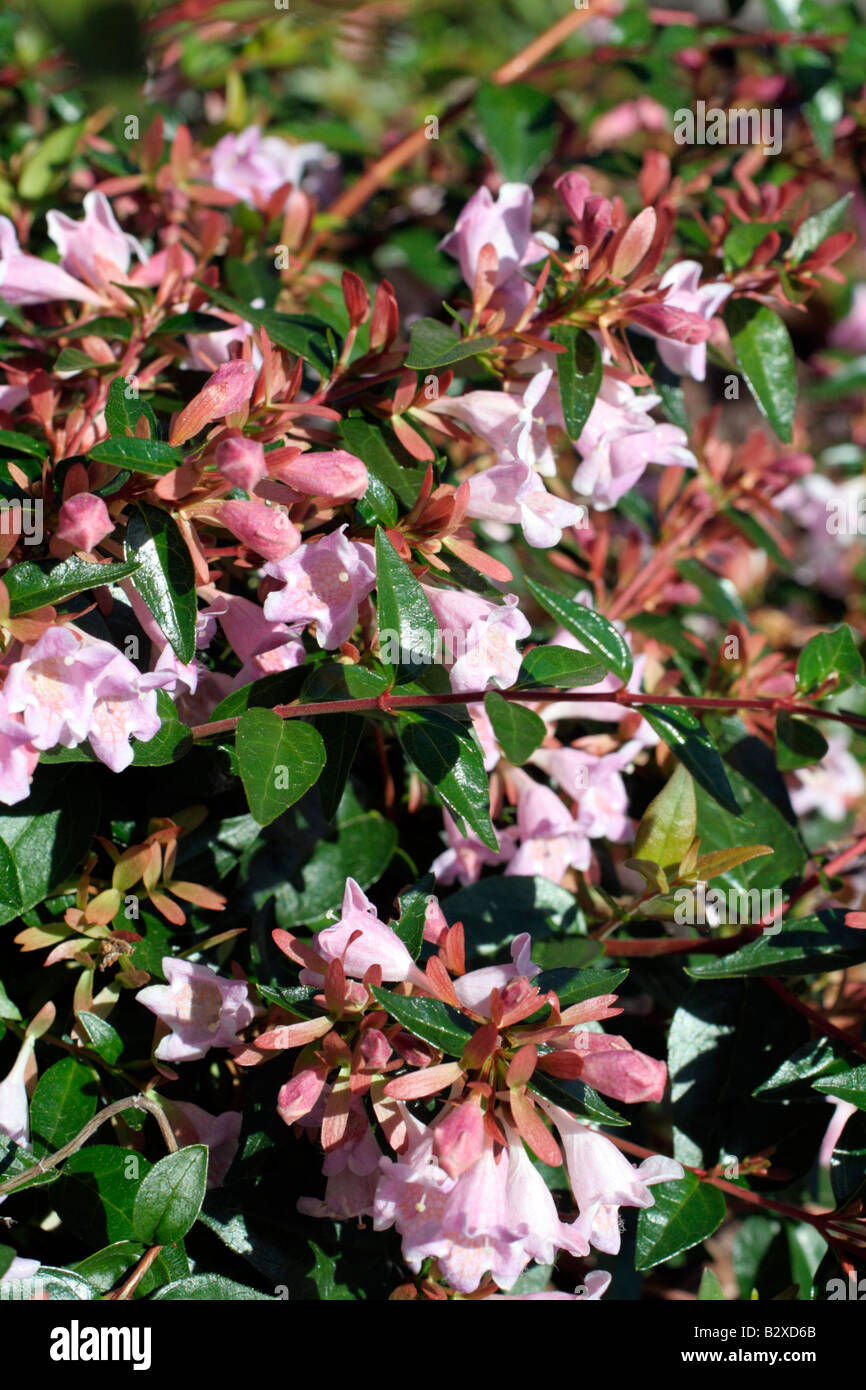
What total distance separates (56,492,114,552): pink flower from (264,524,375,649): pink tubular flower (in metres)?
0.14

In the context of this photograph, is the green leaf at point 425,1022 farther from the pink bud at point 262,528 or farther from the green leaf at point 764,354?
the green leaf at point 764,354

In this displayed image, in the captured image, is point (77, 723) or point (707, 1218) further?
point (707, 1218)

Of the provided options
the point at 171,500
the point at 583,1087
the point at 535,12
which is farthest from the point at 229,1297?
the point at 535,12

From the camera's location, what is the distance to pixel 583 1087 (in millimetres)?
886

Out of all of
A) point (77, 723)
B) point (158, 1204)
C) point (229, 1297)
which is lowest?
point (229, 1297)

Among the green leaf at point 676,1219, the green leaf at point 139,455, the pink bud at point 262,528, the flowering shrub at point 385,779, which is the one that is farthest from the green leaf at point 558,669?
the green leaf at point 676,1219

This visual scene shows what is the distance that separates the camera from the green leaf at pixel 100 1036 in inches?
39.6

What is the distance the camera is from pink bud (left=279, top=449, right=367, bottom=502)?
0.89m

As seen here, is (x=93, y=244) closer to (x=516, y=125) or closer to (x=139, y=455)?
(x=139, y=455)

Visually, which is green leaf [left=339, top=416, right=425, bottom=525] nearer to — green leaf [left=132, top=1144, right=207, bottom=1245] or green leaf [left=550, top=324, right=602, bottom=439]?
green leaf [left=550, top=324, right=602, bottom=439]

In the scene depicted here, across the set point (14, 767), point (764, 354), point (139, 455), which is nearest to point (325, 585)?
point (139, 455)

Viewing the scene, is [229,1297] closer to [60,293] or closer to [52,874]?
[52,874]

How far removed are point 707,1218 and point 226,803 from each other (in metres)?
0.61

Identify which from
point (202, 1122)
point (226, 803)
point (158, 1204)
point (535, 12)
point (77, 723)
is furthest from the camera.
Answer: point (535, 12)
